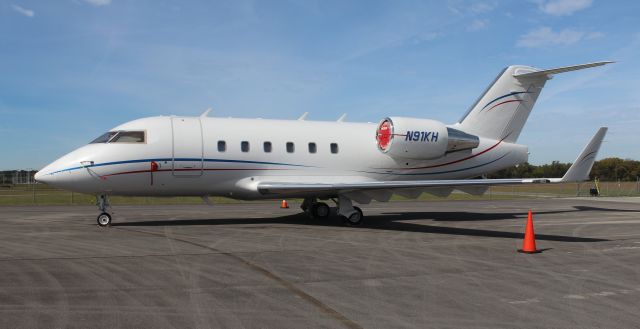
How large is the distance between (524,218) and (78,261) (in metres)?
16.3

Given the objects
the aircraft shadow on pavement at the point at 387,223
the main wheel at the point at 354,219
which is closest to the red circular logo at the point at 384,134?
the main wheel at the point at 354,219

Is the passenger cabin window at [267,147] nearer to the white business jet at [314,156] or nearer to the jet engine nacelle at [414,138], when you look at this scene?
the white business jet at [314,156]

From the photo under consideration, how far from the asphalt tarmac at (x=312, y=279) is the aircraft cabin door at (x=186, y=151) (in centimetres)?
203

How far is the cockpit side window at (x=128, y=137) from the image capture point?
1509 cm

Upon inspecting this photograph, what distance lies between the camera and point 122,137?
15.1 m

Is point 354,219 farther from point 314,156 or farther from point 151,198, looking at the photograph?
point 151,198

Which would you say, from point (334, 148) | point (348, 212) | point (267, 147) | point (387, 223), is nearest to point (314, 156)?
point (334, 148)

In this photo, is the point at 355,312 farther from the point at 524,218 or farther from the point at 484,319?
the point at 524,218

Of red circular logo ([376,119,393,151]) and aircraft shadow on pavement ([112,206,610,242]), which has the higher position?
red circular logo ([376,119,393,151])

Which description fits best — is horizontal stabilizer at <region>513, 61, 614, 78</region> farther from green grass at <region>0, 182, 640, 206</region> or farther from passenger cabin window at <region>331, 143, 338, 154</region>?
green grass at <region>0, 182, 640, 206</region>

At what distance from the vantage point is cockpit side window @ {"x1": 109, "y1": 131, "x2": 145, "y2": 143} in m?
15.1

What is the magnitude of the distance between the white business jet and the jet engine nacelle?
3 centimetres

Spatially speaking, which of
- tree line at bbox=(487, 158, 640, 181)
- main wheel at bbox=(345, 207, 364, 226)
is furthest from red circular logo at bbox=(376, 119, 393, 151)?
tree line at bbox=(487, 158, 640, 181)

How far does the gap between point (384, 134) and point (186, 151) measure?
642 cm
